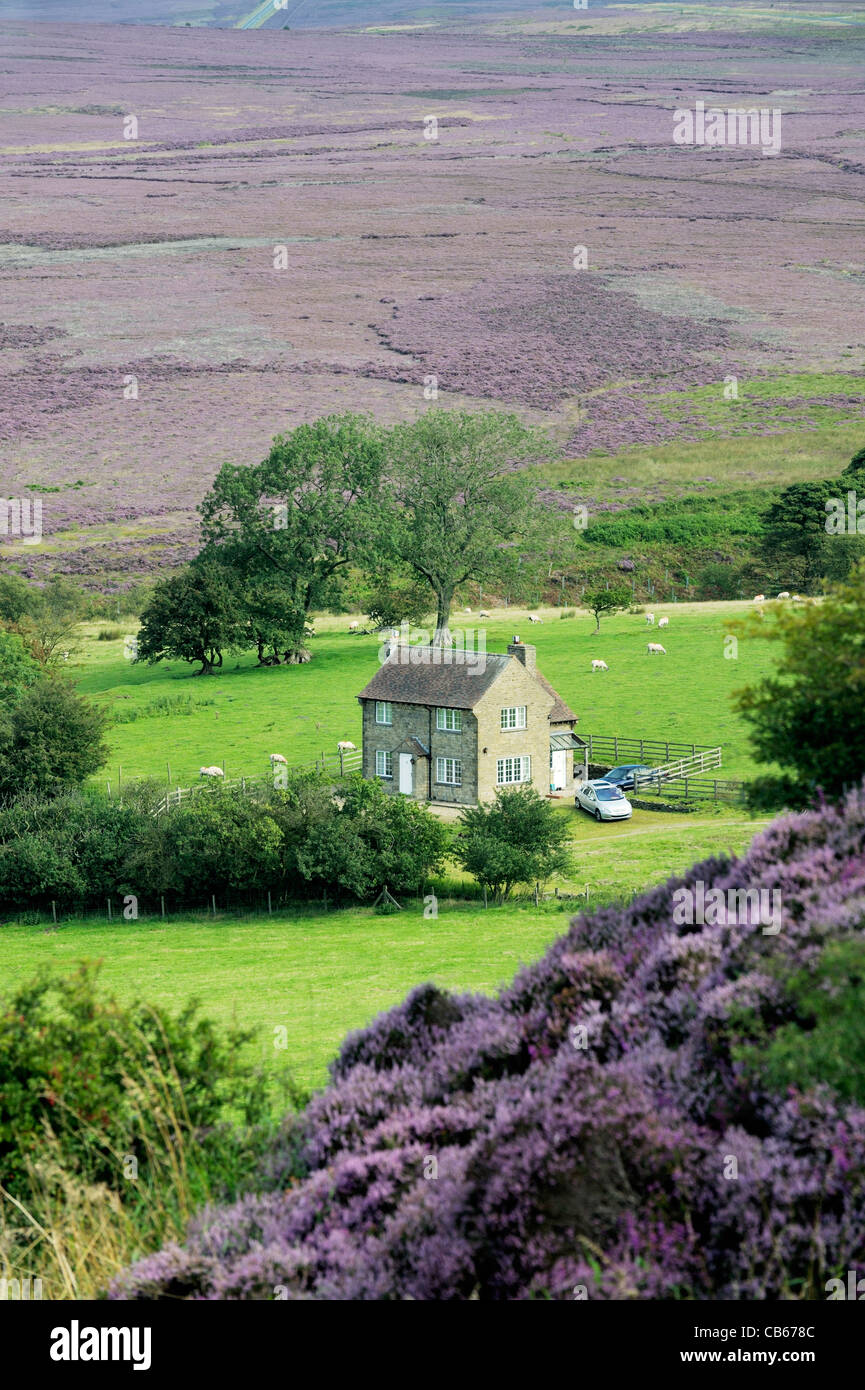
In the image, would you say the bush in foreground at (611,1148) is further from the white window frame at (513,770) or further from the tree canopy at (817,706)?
the white window frame at (513,770)

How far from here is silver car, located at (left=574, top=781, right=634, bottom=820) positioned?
57.0 meters

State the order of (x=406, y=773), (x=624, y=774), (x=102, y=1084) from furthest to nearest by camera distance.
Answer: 1. (x=406, y=773)
2. (x=624, y=774)
3. (x=102, y=1084)

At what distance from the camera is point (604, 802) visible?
57250 millimetres

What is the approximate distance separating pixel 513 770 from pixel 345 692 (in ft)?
67.8

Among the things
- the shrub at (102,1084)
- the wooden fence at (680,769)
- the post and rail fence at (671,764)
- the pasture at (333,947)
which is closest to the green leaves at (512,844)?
the pasture at (333,947)

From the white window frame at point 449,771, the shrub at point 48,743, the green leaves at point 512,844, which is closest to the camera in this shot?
the green leaves at point 512,844

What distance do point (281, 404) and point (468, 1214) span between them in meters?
163

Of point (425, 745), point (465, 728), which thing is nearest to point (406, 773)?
point (425, 745)

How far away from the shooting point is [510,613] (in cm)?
10419

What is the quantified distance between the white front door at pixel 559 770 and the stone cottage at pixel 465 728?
44 millimetres

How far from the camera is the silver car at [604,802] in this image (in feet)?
187

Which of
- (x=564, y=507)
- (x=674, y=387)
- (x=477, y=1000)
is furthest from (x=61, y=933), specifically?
(x=674, y=387)

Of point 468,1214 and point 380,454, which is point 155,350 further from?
point 468,1214

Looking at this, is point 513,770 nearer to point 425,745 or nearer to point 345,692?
point 425,745
